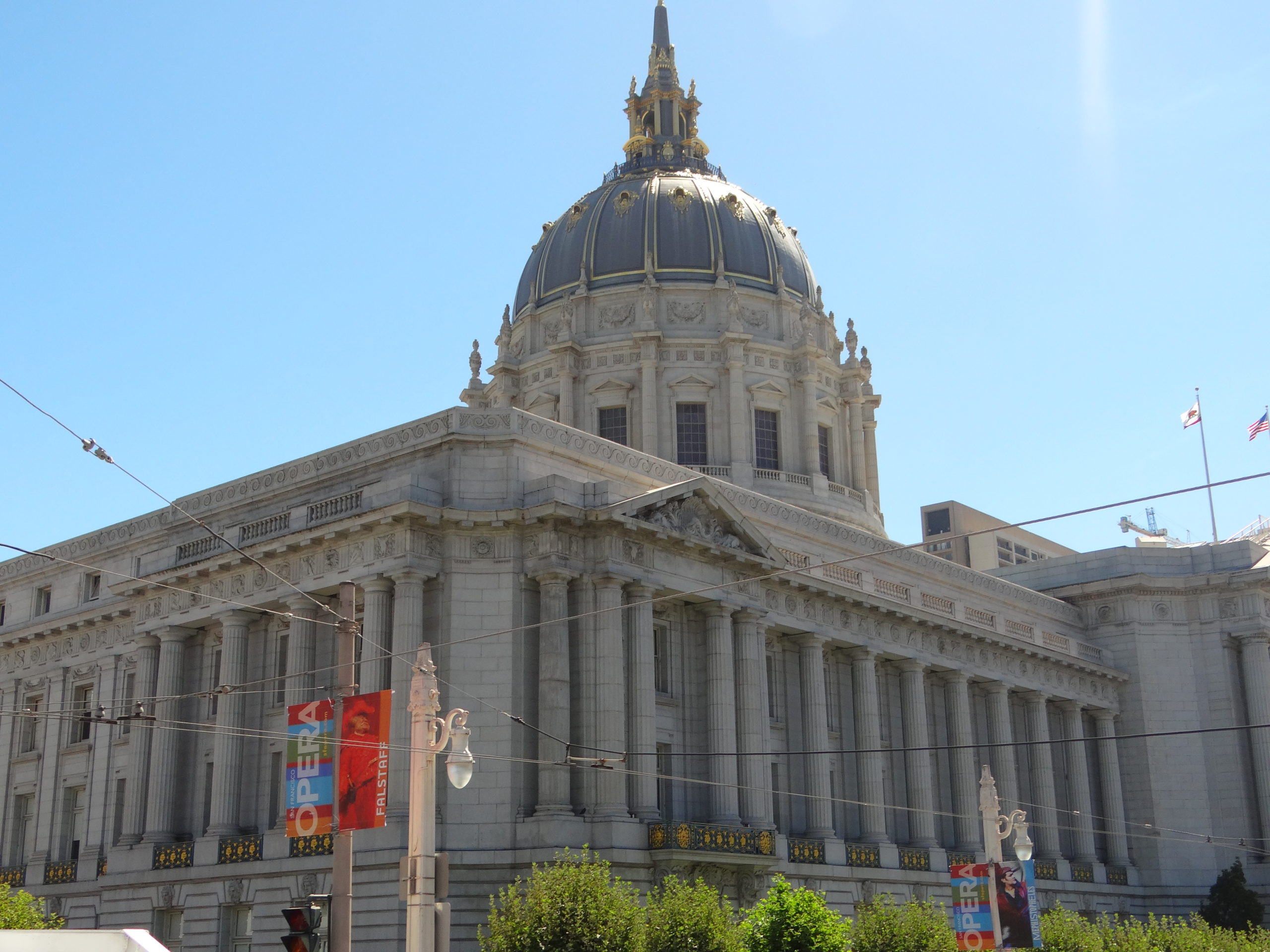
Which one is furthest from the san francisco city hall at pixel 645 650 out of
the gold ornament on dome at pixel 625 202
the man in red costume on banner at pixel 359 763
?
the man in red costume on banner at pixel 359 763

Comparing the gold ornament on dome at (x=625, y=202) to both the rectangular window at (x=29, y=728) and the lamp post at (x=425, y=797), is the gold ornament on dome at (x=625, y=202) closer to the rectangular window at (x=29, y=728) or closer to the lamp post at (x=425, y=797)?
the rectangular window at (x=29, y=728)

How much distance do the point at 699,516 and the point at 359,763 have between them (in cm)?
2582

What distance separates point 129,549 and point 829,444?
35.3 meters

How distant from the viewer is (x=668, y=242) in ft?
252

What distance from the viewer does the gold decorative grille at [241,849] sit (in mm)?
44000

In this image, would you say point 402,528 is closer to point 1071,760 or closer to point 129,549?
point 129,549

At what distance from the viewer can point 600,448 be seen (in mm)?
49000

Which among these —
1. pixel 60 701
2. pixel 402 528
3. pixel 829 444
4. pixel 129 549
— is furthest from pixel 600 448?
pixel 829 444

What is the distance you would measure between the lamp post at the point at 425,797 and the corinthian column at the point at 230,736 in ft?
75.2

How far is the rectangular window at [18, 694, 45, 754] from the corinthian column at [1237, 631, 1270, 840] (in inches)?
1977

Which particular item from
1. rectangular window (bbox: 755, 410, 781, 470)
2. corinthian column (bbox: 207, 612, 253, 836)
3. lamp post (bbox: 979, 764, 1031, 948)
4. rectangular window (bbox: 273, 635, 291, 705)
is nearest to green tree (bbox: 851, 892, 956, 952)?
lamp post (bbox: 979, 764, 1031, 948)

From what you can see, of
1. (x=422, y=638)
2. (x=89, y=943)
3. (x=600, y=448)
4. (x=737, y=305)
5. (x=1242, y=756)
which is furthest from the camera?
(x=737, y=305)

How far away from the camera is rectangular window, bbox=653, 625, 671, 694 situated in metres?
46.8

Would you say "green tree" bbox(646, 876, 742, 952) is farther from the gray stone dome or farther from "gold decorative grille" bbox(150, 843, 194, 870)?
the gray stone dome
